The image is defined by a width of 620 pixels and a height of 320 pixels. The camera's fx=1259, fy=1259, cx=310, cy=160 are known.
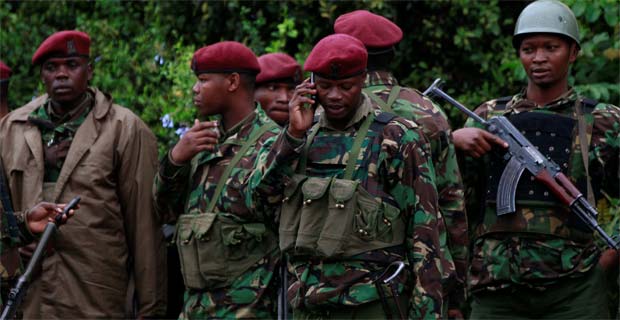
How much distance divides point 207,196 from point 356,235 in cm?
146

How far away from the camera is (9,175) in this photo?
7.80 meters

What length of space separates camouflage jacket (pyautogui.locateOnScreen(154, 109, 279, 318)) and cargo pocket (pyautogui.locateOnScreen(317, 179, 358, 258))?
0.85 m

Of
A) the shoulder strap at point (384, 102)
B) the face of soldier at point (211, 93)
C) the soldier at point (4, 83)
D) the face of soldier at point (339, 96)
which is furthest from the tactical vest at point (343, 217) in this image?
the soldier at point (4, 83)

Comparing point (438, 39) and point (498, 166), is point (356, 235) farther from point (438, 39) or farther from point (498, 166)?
point (438, 39)

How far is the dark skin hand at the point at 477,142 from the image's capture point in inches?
265

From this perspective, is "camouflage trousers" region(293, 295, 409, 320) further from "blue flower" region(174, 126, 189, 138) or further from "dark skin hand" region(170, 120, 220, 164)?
"blue flower" region(174, 126, 189, 138)

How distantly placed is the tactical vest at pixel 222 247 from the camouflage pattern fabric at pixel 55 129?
1.22 meters

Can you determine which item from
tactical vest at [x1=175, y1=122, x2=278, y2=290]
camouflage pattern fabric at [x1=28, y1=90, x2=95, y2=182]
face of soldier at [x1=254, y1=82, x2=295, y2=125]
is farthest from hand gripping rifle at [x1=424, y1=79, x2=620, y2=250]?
camouflage pattern fabric at [x1=28, y1=90, x2=95, y2=182]

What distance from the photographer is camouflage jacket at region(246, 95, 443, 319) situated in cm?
578

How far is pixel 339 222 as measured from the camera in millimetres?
5789

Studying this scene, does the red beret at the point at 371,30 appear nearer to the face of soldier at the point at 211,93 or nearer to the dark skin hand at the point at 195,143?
the face of soldier at the point at 211,93

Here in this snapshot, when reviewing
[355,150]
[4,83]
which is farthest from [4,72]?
[355,150]

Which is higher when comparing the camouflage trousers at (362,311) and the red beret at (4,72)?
the red beret at (4,72)

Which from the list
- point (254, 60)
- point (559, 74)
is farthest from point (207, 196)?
point (559, 74)
